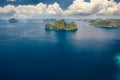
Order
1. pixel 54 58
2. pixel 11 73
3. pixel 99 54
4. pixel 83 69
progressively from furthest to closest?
pixel 99 54, pixel 54 58, pixel 83 69, pixel 11 73

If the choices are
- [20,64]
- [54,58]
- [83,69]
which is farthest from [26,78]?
[54,58]

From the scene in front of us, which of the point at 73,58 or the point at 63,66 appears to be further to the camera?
the point at 73,58

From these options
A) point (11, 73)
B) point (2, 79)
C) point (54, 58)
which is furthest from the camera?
point (54, 58)

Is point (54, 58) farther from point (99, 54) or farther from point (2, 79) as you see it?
point (2, 79)

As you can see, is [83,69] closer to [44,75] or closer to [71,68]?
[71,68]

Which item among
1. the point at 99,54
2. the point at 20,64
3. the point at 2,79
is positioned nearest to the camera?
the point at 2,79

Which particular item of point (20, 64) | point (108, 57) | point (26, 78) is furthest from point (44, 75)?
point (108, 57)

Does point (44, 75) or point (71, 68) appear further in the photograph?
point (71, 68)

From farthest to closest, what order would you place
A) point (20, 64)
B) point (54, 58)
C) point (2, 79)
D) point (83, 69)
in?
point (54, 58) → point (20, 64) → point (83, 69) → point (2, 79)
